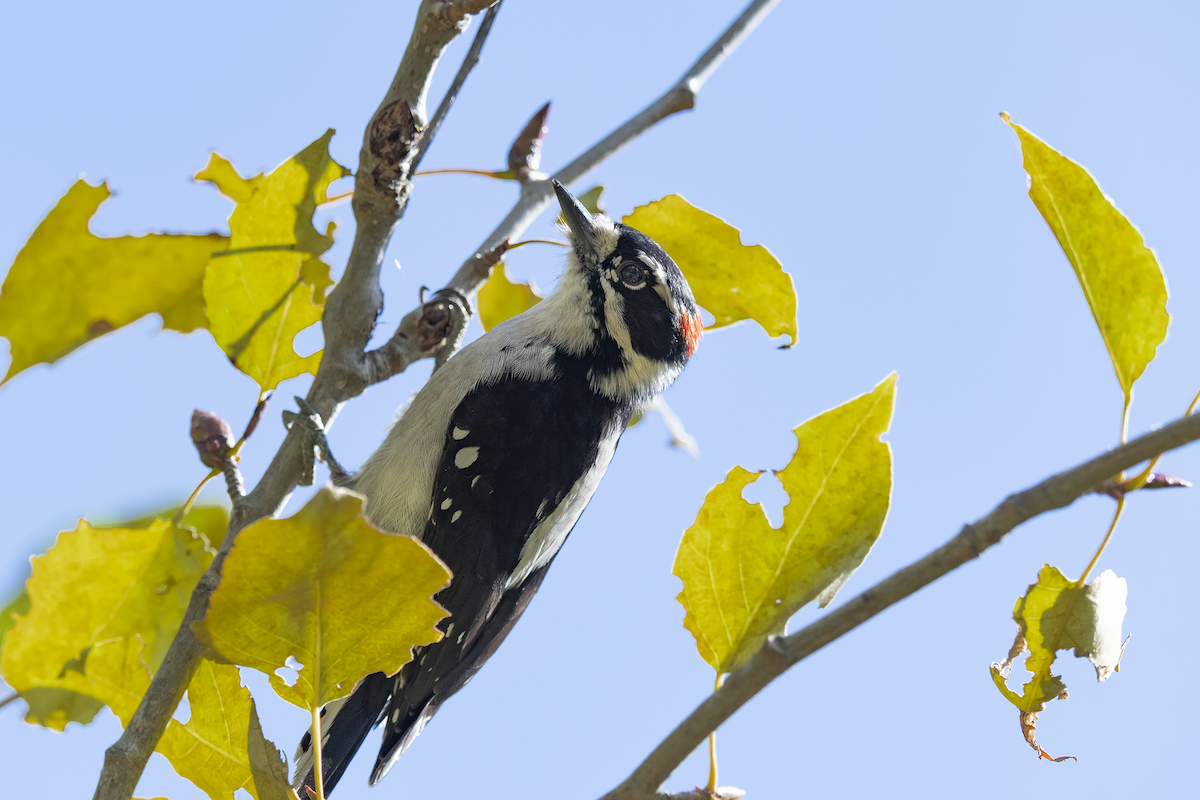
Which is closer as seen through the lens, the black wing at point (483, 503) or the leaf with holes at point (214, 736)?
the leaf with holes at point (214, 736)

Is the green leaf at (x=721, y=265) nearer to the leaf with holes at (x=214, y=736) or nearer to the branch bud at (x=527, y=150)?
the branch bud at (x=527, y=150)

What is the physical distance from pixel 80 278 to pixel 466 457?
3.78ft

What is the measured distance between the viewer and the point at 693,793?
1.41 meters

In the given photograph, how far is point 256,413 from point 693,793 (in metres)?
1.41

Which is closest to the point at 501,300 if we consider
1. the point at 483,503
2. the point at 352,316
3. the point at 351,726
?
the point at 483,503

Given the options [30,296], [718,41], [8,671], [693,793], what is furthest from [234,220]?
[693,793]

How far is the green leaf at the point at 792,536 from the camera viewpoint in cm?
141

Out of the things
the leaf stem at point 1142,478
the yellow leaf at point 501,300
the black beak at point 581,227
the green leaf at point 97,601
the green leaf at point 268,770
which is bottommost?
the green leaf at point 268,770

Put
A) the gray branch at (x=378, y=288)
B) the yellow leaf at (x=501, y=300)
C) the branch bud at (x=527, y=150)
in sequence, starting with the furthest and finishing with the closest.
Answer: the yellow leaf at (x=501, y=300), the branch bud at (x=527, y=150), the gray branch at (x=378, y=288)

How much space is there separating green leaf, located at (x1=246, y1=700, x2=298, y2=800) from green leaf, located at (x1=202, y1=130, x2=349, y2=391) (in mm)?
956

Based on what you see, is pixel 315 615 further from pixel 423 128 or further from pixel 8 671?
pixel 423 128

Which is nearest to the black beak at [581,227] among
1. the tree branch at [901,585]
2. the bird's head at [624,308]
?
the bird's head at [624,308]

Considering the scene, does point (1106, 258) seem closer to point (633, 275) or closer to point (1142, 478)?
point (1142, 478)

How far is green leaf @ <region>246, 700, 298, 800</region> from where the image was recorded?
1465mm
